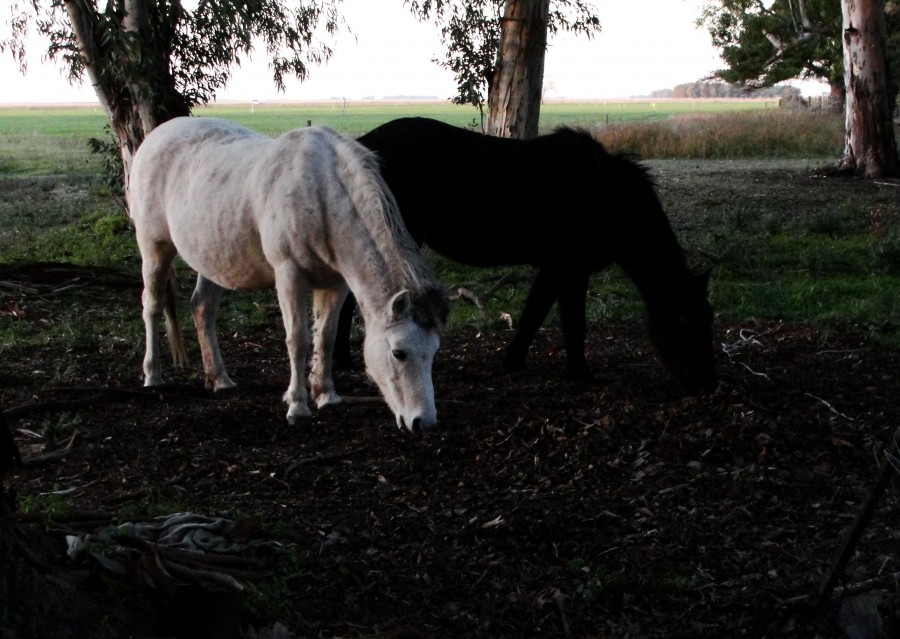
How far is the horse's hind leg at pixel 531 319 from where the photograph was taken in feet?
Answer: 23.1

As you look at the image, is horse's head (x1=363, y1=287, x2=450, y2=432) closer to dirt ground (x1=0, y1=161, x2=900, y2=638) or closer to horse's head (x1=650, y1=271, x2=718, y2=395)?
dirt ground (x1=0, y1=161, x2=900, y2=638)

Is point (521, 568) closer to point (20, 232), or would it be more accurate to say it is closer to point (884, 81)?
point (20, 232)

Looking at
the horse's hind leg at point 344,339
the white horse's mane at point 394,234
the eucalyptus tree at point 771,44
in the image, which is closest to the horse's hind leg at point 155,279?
the horse's hind leg at point 344,339

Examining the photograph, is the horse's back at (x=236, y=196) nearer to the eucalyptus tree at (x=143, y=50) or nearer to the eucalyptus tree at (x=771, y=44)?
the eucalyptus tree at (x=143, y=50)

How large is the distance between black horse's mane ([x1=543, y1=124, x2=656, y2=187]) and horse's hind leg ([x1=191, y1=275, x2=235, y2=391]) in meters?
2.72

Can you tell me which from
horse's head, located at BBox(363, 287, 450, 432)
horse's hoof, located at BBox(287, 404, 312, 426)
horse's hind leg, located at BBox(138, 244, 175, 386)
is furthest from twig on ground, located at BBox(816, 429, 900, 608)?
horse's hind leg, located at BBox(138, 244, 175, 386)

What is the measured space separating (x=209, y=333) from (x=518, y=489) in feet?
9.44

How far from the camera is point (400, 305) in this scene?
17.5 ft

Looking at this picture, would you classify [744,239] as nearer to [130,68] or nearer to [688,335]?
[688,335]

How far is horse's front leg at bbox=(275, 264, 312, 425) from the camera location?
598 cm

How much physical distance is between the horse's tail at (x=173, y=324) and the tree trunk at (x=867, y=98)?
1369 centimetres

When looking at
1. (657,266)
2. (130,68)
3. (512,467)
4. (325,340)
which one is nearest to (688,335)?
(657,266)

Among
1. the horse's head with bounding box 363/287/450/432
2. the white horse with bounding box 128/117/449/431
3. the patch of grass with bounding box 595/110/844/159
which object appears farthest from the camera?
the patch of grass with bounding box 595/110/844/159

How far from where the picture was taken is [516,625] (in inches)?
150
